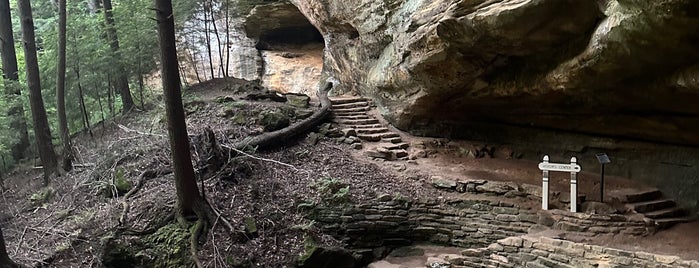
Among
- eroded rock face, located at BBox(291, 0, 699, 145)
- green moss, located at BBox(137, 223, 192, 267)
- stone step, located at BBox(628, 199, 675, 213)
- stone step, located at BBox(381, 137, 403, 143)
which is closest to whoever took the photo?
eroded rock face, located at BBox(291, 0, 699, 145)

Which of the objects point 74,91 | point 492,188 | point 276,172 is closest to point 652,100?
point 492,188

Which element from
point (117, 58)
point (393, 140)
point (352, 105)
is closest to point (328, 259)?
point (393, 140)

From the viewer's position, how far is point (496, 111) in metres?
12.0

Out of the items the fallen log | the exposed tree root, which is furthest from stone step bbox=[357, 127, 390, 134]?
the exposed tree root

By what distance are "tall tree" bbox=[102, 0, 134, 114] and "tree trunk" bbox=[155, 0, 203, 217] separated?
27.4ft

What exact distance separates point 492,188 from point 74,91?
1334 centimetres

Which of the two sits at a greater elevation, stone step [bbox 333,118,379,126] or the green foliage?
stone step [bbox 333,118,379,126]

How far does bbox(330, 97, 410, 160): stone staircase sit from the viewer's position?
497 inches

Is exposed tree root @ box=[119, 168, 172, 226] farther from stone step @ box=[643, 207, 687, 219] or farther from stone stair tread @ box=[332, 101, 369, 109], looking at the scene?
stone step @ box=[643, 207, 687, 219]

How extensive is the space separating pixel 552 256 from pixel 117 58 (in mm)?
13489

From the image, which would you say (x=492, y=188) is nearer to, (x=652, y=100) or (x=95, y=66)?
(x=652, y=100)

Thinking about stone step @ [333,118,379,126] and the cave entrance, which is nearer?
stone step @ [333,118,379,126]

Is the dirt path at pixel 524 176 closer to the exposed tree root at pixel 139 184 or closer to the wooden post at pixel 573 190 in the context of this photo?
the wooden post at pixel 573 190

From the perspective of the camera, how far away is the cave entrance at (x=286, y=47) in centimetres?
2064
